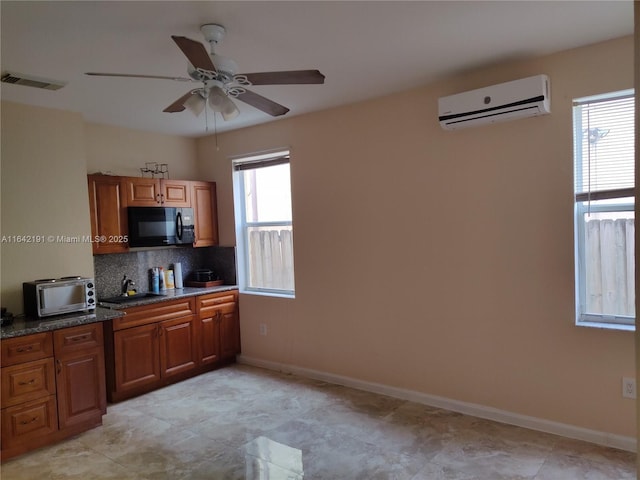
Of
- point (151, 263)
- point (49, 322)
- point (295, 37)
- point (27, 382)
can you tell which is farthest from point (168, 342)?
point (295, 37)

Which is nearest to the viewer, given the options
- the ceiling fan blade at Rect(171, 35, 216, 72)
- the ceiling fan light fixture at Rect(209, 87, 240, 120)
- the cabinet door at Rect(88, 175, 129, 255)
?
the ceiling fan blade at Rect(171, 35, 216, 72)

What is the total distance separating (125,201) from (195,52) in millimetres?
2559

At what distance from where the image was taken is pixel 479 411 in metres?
3.28

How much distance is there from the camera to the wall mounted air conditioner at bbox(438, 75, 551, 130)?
2.79 meters

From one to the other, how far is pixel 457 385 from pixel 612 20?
2.57m

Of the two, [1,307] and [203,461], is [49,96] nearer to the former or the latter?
[1,307]

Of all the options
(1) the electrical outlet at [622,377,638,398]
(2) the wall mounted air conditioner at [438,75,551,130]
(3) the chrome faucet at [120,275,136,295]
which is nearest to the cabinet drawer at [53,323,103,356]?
(3) the chrome faucet at [120,275,136,295]

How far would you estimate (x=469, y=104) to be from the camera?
3.04 m

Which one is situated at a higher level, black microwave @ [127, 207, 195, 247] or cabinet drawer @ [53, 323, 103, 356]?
black microwave @ [127, 207, 195, 247]

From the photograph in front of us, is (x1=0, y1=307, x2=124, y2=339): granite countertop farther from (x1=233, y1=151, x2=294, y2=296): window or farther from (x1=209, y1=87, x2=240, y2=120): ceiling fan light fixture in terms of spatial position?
(x1=209, y1=87, x2=240, y2=120): ceiling fan light fixture

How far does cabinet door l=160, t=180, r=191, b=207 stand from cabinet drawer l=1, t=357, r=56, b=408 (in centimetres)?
188

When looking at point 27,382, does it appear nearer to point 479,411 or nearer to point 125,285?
point 125,285

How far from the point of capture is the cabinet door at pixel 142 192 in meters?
4.16

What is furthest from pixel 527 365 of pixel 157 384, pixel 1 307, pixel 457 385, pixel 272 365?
pixel 1 307
